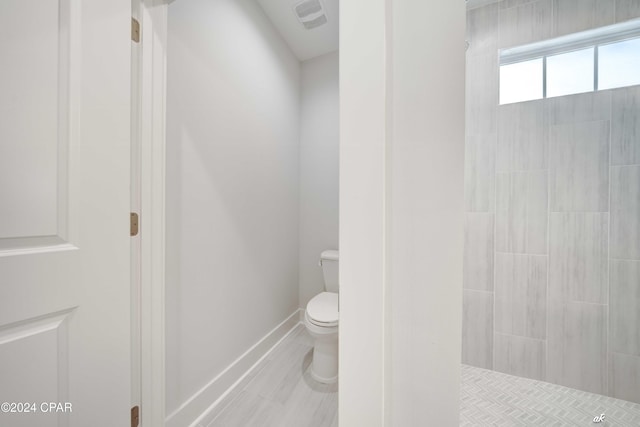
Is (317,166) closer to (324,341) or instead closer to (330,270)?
(330,270)

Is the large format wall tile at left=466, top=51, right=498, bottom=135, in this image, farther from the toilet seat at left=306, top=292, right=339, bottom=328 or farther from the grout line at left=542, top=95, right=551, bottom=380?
the toilet seat at left=306, top=292, right=339, bottom=328

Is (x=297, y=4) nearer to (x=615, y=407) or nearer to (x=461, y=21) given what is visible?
(x=461, y=21)

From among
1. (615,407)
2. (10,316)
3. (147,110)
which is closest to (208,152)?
(147,110)

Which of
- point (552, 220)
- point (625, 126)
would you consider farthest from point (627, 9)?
point (552, 220)

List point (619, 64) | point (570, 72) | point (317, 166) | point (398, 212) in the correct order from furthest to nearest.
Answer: point (317, 166)
point (570, 72)
point (619, 64)
point (398, 212)

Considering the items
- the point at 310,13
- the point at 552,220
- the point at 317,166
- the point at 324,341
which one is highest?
the point at 310,13

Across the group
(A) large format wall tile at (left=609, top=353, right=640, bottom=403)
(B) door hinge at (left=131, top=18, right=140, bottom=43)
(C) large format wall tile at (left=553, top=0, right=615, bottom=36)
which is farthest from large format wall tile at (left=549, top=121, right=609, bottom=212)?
(B) door hinge at (left=131, top=18, right=140, bottom=43)

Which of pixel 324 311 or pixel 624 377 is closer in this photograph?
pixel 624 377

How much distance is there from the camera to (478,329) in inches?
67.3

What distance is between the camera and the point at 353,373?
49 cm

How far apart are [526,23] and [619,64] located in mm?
591

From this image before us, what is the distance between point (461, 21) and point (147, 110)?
1.07m

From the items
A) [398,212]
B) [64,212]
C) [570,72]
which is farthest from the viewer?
[570,72]

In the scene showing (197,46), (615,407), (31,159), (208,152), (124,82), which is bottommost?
(615,407)
